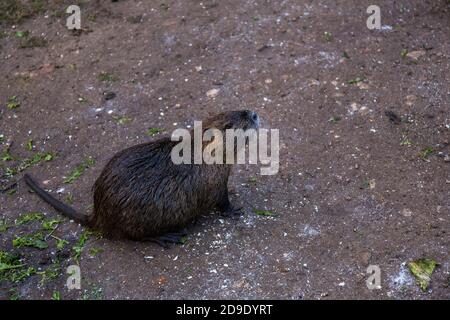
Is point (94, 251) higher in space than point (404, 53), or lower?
lower

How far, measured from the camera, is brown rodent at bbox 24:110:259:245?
354cm

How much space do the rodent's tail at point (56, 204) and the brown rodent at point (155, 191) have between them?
14 mm

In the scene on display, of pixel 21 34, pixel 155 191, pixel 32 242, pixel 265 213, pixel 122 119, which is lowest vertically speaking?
pixel 265 213

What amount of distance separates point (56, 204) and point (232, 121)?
128 centimetres

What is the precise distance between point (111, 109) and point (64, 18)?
5.08ft

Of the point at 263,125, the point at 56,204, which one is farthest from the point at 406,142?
the point at 56,204

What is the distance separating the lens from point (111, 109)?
16.1 ft

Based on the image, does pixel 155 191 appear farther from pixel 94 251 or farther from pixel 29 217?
pixel 29 217

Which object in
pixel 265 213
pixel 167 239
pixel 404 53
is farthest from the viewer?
pixel 404 53

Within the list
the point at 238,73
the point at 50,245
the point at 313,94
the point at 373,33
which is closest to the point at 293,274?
the point at 50,245

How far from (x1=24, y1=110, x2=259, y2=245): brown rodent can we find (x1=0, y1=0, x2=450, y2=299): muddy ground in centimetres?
12

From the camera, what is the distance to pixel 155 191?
3.56m

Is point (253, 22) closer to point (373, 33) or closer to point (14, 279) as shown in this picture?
point (373, 33)

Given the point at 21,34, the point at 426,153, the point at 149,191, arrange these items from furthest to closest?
the point at 21,34 → the point at 426,153 → the point at 149,191
